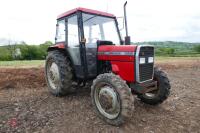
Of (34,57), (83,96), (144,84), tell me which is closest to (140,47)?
(144,84)

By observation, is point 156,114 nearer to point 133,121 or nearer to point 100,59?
point 133,121

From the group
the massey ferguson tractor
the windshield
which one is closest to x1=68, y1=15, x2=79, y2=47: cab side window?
the massey ferguson tractor

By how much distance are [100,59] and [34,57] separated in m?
43.0

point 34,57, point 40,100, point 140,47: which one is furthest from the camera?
point 34,57

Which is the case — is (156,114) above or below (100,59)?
below

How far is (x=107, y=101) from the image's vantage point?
5.44 meters

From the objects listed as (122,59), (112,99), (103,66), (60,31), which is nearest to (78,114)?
(112,99)

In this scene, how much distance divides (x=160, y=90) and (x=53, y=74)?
314 cm

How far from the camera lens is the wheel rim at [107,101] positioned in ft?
17.3

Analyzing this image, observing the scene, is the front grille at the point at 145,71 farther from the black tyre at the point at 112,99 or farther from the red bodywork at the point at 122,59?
the black tyre at the point at 112,99

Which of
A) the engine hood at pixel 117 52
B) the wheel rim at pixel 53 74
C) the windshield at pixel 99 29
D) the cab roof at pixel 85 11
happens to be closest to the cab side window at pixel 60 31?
the cab roof at pixel 85 11

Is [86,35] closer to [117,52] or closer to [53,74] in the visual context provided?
[117,52]

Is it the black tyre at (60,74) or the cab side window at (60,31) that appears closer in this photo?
the black tyre at (60,74)

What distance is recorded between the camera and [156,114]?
6027 millimetres
